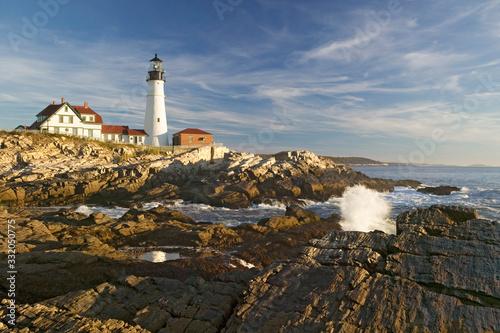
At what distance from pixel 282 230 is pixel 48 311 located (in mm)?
13957

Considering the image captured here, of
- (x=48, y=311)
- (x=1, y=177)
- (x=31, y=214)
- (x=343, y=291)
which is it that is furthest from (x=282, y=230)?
(x=1, y=177)

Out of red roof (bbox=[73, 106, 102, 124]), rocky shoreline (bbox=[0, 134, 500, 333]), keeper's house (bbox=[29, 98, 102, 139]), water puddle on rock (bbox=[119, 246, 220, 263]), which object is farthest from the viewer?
red roof (bbox=[73, 106, 102, 124])

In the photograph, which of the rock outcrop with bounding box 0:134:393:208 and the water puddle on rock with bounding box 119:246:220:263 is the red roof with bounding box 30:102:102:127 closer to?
the rock outcrop with bounding box 0:134:393:208

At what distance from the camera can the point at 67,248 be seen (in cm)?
1245

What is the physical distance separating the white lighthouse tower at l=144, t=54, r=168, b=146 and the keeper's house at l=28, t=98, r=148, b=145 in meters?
1.66

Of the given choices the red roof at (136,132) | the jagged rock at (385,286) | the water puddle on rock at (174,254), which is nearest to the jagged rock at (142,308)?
the jagged rock at (385,286)

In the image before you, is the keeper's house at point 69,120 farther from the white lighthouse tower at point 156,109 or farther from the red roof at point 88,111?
the white lighthouse tower at point 156,109

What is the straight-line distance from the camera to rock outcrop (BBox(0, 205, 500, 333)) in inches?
220

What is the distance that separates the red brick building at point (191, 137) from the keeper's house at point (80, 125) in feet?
17.5

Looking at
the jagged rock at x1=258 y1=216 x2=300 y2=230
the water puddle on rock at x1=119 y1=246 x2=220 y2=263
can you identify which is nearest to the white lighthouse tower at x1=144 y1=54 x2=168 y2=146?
the jagged rock at x1=258 y1=216 x2=300 y2=230

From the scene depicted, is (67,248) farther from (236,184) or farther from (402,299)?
(236,184)

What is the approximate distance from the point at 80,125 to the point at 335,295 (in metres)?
52.0

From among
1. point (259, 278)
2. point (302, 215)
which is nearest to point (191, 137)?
point (302, 215)

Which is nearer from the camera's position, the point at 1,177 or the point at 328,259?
the point at 328,259
